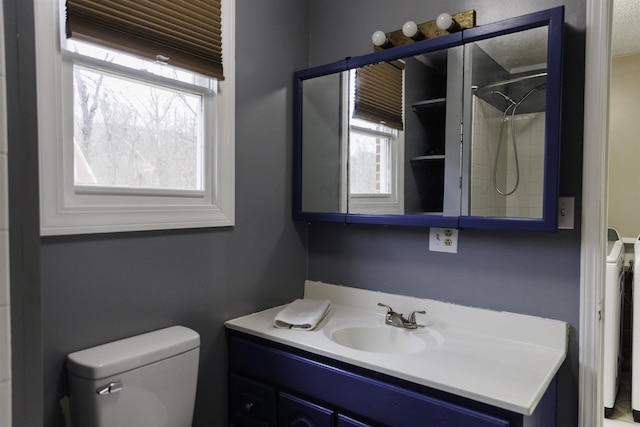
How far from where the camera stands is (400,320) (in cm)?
173

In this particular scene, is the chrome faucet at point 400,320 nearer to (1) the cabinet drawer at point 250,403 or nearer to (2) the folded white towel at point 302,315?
(2) the folded white towel at point 302,315

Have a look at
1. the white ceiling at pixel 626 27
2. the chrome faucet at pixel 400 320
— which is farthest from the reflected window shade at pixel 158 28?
the white ceiling at pixel 626 27

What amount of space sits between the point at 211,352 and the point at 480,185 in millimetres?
1257

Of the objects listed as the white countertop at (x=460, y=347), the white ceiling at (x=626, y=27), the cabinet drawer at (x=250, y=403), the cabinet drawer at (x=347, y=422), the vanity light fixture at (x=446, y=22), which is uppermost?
the white ceiling at (x=626, y=27)

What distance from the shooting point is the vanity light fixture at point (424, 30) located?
159 cm

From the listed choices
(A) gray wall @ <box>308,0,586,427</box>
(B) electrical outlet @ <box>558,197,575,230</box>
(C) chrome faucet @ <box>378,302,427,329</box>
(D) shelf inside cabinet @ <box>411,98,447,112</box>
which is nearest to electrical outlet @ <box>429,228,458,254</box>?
(A) gray wall @ <box>308,0,586,427</box>

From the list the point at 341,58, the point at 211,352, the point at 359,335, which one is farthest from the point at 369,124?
the point at 211,352

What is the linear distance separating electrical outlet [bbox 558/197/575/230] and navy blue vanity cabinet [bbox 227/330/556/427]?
55 cm

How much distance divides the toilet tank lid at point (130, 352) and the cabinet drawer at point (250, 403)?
334mm

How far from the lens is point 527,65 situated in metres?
1.42

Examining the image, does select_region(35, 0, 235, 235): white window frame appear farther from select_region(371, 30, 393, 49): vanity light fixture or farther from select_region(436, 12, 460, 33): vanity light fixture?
select_region(436, 12, 460, 33): vanity light fixture

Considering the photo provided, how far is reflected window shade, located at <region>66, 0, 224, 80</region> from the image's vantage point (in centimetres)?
129

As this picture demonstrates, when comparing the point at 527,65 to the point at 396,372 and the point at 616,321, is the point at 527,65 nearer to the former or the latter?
the point at 396,372

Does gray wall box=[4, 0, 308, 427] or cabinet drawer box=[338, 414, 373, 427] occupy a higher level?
gray wall box=[4, 0, 308, 427]
